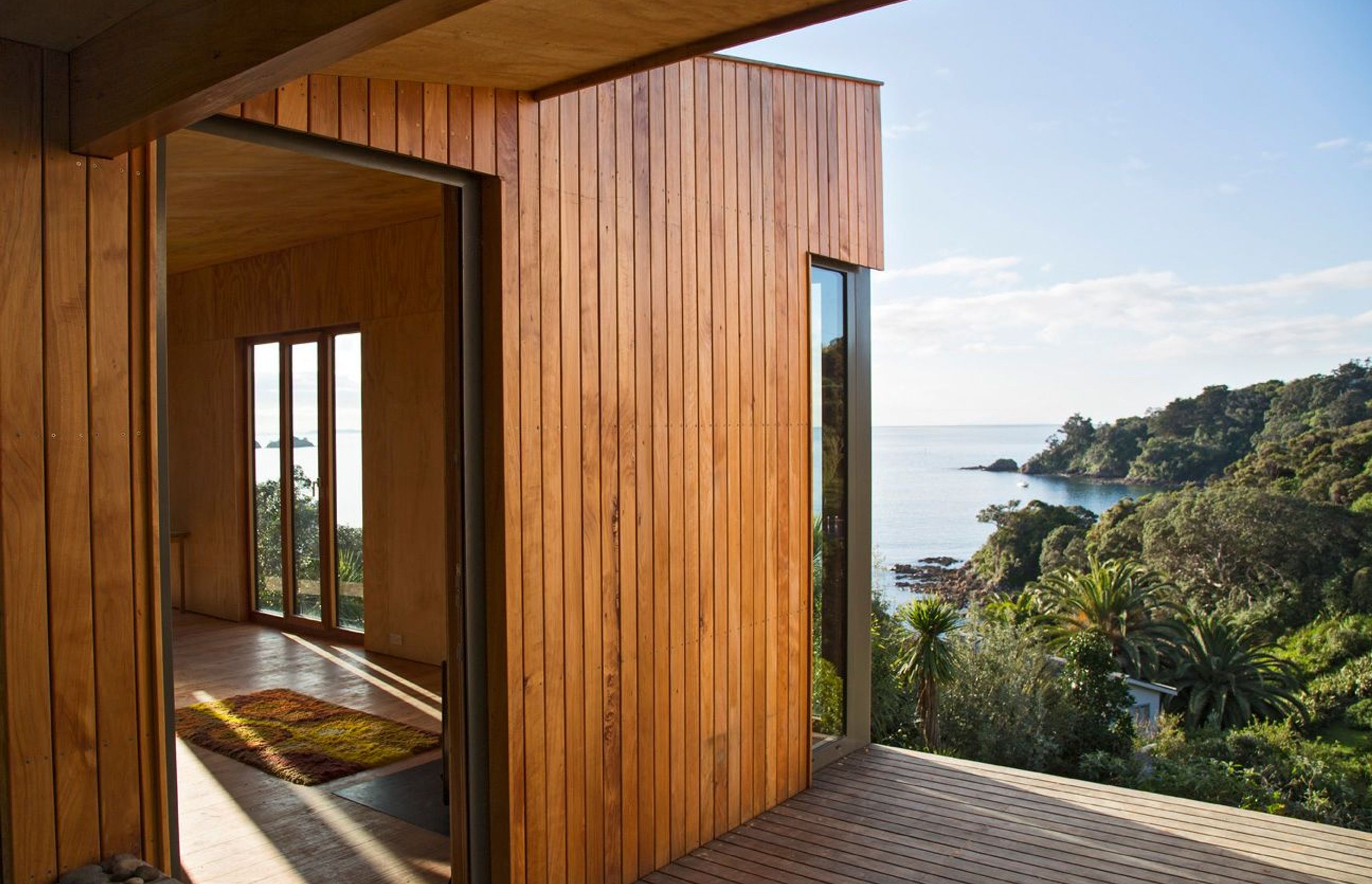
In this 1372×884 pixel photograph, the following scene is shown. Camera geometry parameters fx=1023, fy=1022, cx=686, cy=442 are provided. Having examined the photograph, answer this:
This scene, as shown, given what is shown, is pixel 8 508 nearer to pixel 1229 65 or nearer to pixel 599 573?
pixel 599 573

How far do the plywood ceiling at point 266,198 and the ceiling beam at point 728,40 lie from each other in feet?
5.10

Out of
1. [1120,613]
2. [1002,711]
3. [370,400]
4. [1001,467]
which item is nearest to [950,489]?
[1001,467]

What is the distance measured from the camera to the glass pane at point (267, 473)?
300 inches

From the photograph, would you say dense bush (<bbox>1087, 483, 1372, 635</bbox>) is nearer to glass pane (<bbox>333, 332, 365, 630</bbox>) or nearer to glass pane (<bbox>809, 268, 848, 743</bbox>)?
glass pane (<bbox>809, 268, 848, 743</bbox>)

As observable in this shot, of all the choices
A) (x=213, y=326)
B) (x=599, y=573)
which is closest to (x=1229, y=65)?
(x=213, y=326)

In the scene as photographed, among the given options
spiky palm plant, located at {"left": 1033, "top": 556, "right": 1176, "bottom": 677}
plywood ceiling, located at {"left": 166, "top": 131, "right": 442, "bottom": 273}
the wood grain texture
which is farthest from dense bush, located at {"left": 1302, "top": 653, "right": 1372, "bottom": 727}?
the wood grain texture

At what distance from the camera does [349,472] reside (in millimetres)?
7145

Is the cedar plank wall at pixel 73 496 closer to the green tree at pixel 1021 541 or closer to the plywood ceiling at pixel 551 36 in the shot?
the plywood ceiling at pixel 551 36

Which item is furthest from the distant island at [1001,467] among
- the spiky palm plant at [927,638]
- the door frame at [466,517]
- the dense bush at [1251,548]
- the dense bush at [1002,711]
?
the door frame at [466,517]

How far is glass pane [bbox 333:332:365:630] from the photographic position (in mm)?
7031

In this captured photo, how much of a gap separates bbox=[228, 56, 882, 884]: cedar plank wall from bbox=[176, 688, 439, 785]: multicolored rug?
1.47 m

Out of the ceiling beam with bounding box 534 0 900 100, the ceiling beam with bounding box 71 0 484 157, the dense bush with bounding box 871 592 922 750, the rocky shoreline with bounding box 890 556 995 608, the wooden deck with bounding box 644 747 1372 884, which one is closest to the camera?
the ceiling beam with bounding box 71 0 484 157

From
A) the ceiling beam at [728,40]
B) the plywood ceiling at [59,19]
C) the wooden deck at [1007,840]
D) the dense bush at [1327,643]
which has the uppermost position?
the ceiling beam at [728,40]

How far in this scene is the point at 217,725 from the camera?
4.95 meters
